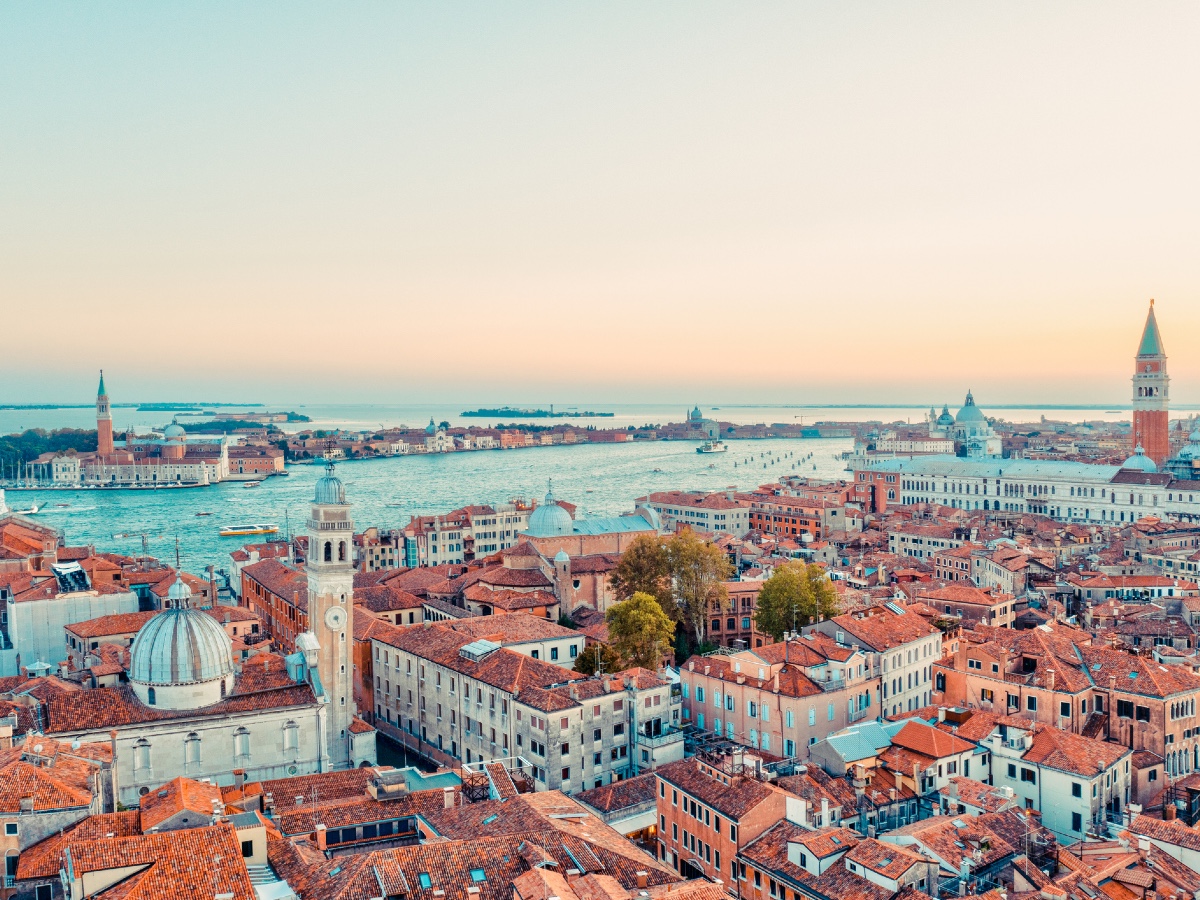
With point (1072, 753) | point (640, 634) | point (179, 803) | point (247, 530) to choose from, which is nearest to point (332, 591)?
point (640, 634)

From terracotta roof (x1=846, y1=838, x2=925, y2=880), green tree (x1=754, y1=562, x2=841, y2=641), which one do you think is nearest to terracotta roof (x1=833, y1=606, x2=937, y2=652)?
green tree (x1=754, y1=562, x2=841, y2=641)

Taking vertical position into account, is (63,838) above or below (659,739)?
above

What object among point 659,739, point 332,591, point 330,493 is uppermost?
point 330,493

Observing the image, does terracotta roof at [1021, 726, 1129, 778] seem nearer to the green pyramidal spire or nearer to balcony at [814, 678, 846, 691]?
balcony at [814, 678, 846, 691]

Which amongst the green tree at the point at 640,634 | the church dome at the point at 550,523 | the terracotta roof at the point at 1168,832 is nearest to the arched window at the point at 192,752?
the green tree at the point at 640,634

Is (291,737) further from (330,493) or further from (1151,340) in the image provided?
(1151,340)

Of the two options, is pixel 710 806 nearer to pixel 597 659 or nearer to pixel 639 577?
pixel 597 659
